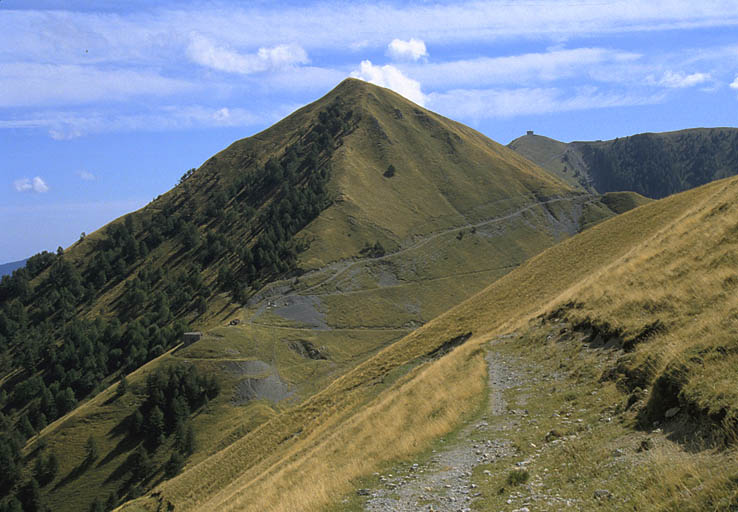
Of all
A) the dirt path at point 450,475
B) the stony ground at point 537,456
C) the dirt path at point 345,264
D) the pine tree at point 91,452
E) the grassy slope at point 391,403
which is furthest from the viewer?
the dirt path at point 345,264

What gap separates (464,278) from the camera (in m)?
155

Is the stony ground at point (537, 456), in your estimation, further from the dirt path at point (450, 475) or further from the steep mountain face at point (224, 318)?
the steep mountain face at point (224, 318)

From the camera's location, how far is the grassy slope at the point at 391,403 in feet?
63.1

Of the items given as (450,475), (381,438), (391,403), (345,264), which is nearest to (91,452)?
(345,264)

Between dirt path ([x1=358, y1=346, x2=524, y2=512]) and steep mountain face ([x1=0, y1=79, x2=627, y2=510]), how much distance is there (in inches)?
955

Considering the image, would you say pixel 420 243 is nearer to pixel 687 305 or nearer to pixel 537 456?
pixel 687 305

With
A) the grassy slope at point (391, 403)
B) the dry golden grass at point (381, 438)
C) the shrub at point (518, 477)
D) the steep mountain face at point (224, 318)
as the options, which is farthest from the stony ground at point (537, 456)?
the steep mountain face at point (224, 318)

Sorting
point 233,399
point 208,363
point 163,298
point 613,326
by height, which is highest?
point 163,298

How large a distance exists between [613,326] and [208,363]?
99.3 meters

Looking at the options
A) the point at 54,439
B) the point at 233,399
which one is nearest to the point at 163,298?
the point at 54,439

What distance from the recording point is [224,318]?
13275 cm

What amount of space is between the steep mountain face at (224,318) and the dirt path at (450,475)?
79.6ft

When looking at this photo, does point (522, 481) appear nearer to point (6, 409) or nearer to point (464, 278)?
point (464, 278)

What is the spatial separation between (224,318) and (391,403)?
11403cm
